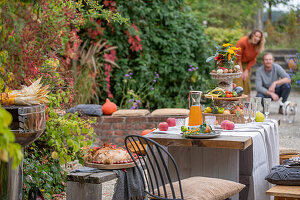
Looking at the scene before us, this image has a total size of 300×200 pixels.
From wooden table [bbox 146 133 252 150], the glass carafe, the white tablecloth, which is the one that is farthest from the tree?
wooden table [bbox 146 133 252 150]

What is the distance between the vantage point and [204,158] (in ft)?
11.6

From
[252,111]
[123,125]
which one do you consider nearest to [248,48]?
[123,125]

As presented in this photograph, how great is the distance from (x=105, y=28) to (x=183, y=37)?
1391 millimetres

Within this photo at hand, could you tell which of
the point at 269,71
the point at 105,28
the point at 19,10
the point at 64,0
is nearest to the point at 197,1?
the point at 269,71

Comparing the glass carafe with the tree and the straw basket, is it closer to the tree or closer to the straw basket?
the straw basket

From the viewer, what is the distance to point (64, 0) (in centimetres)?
374

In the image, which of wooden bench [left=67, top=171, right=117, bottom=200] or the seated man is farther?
the seated man

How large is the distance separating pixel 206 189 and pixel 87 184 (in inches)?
33.6

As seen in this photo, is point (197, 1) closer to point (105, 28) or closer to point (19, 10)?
point (105, 28)

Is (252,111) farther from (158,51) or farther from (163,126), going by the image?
(158,51)

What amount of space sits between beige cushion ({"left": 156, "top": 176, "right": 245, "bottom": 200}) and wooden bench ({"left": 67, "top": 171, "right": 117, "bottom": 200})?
46cm

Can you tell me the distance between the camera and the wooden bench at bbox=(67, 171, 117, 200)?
3141 mm

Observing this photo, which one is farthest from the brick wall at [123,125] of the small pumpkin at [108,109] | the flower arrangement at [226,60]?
the flower arrangement at [226,60]

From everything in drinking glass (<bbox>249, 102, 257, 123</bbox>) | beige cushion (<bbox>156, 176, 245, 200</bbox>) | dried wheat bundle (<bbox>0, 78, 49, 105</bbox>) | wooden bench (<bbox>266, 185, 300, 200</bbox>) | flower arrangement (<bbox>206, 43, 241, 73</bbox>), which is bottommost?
wooden bench (<bbox>266, 185, 300, 200</bbox>)
